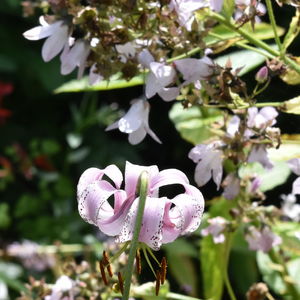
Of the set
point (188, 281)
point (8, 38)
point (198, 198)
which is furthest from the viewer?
point (8, 38)

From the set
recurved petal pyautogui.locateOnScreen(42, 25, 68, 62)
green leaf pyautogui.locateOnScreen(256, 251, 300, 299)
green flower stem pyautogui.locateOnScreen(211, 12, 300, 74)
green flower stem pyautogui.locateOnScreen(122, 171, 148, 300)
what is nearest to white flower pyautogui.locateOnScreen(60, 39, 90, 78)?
recurved petal pyautogui.locateOnScreen(42, 25, 68, 62)

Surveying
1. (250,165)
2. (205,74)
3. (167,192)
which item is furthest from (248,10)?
(167,192)

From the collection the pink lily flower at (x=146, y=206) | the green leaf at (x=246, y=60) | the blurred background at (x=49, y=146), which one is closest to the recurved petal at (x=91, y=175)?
the pink lily flower at (x=146, y=206)

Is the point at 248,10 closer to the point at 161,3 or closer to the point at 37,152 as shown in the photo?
the point at 161,3

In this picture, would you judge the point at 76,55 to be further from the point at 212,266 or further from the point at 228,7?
the point at 212,266

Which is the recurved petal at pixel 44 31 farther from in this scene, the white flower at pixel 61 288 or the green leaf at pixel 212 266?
the green leaf at pixel 212 266

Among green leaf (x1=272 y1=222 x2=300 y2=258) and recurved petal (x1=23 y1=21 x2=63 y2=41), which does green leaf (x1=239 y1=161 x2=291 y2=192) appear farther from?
recurved petal (x1=23 y1=21 x2=63 y2=41)

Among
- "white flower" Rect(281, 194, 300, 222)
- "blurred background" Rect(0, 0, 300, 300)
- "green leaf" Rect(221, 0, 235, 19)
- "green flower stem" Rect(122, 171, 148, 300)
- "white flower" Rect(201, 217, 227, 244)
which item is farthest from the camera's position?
"blurred background" Rect(0, 0, 300, 300)
